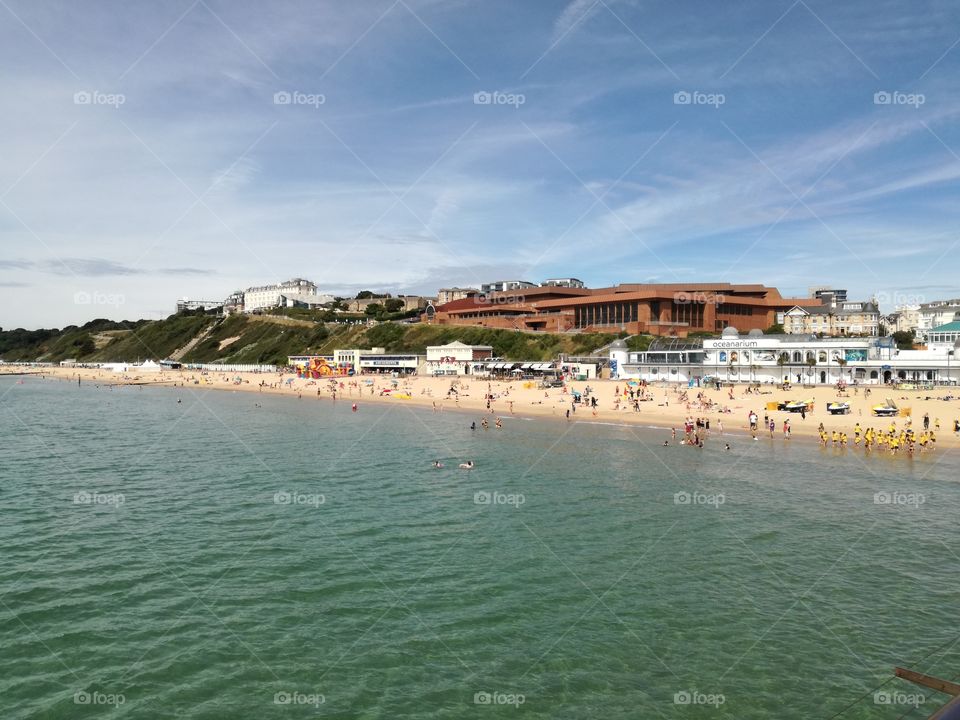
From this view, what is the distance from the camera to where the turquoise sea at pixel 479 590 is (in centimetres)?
1270

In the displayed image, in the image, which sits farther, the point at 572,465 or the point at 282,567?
the point at 572,465

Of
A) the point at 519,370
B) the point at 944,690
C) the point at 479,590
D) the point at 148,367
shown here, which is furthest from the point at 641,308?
the point at 148,367

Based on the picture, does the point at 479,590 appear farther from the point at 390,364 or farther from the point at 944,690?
the point at 390,364

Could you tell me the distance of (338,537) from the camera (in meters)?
22.4

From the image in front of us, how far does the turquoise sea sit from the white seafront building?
1449 inches

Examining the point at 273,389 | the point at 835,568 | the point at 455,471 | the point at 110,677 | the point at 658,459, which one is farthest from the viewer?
the point at 273,389

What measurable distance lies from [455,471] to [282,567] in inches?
614

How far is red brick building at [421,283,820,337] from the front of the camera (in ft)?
377

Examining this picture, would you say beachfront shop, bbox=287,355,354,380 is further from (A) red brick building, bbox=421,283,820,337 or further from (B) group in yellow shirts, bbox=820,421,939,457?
(B) group in yellow shirts, bbox=820,421,939,457

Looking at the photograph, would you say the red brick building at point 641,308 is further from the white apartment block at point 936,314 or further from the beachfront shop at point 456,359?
the white apartment block at point 936,314

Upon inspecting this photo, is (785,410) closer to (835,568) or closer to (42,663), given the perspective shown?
(835,568)

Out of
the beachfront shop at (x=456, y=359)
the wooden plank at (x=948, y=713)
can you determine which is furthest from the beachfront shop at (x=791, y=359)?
the wooden plank at (x=948, y=713)

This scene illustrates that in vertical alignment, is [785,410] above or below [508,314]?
below

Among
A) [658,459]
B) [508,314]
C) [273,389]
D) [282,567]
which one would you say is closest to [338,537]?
[282,567]
